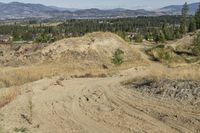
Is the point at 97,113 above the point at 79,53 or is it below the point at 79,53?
above

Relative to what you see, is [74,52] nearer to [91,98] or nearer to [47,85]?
[47,85]

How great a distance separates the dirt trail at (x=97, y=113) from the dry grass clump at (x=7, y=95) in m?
0.33

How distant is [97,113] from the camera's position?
655 inches

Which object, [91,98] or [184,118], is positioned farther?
[91,98]

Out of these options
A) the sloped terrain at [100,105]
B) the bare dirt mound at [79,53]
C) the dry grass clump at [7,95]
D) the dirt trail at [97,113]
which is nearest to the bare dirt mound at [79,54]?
the bare dirt mound at [79,53]

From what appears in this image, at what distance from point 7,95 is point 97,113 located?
604 cm

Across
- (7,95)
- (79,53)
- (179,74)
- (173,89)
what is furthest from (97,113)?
(79,53)

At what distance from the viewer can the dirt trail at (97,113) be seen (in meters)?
14.6

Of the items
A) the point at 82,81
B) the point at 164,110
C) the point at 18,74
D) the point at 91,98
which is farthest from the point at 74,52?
the point at 164,110

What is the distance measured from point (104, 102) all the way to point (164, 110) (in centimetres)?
310

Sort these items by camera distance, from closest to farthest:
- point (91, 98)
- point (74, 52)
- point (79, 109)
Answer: point (79, 109) < point (91, 98) < point (74, 52)

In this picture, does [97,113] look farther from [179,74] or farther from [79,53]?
[79,53]

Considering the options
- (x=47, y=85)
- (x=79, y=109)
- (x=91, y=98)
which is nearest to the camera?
(x=79, y=109)

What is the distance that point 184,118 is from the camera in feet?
48.9
